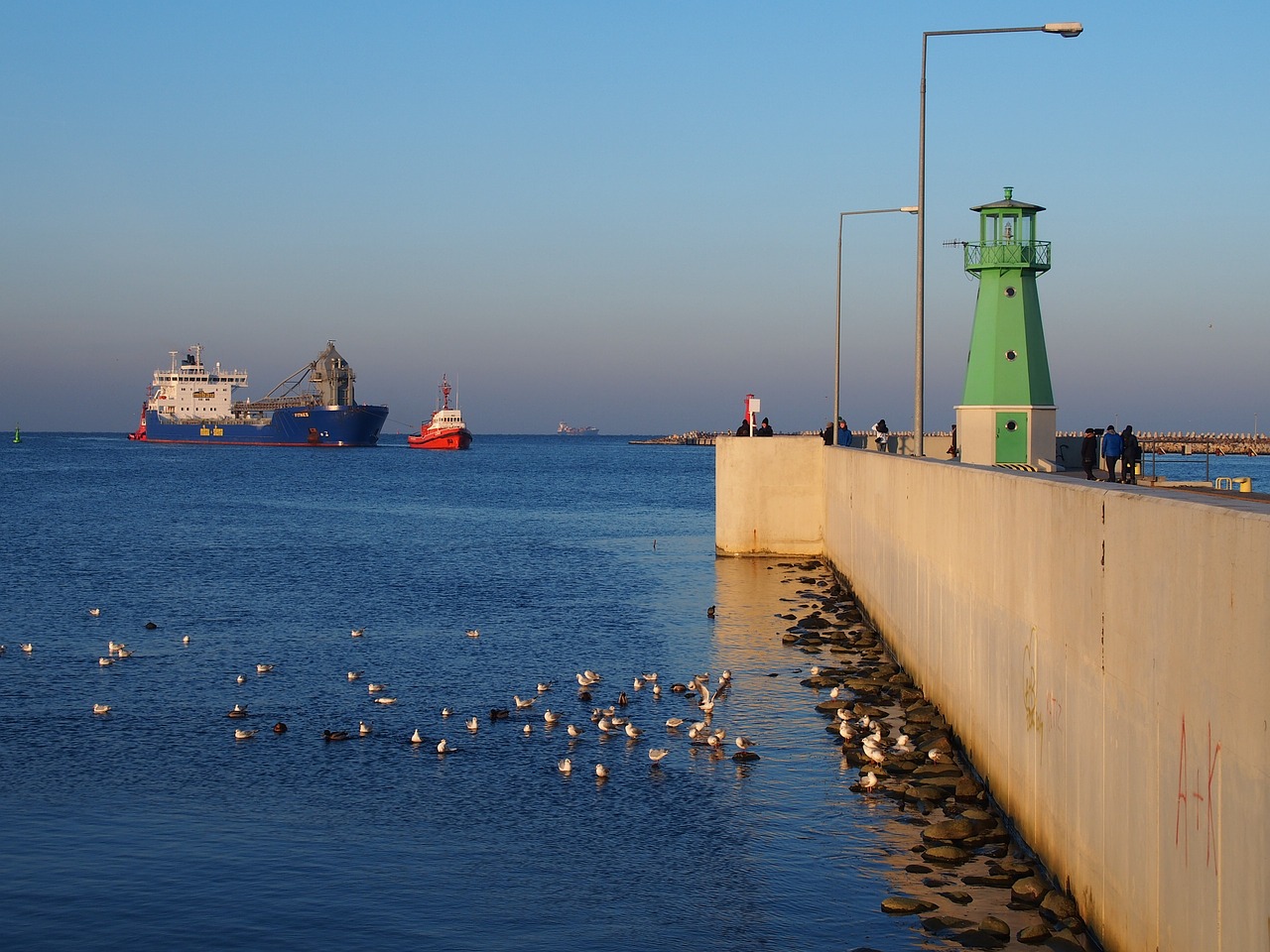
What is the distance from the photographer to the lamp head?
17469mm

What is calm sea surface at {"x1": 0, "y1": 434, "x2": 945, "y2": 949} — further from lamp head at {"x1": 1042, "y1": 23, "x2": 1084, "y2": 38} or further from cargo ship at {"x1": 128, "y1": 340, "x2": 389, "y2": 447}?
cargo ship at {"x1": 128, "y1": 340, "x2": 389, "y2": 447}

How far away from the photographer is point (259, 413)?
162000mm

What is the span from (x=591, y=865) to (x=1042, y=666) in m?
4.26

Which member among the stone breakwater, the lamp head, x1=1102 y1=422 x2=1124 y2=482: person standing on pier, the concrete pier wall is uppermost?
the lamp head

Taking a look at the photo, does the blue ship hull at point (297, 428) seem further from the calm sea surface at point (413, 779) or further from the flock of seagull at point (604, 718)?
the flock of seagull at point (604, 718)

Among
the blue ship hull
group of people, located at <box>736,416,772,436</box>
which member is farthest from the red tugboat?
group of people, located at <box>736,416,772,436</box>

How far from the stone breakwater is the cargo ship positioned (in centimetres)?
13923

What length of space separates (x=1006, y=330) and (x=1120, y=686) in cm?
2651

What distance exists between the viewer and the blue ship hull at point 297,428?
15462cm

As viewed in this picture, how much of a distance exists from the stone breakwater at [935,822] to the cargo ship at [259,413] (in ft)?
457

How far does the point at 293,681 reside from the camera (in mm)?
20094

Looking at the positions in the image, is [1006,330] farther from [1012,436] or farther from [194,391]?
[194,391]

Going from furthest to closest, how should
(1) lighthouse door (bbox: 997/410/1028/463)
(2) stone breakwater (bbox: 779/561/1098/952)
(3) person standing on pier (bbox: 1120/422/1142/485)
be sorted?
(1) lighthouse door (bbox: 997/410/1028/463), (3) person standing on pier (bbox: 1120/422/1142/485), (2) stone breakwater (bbox: 779/561/1098/952)

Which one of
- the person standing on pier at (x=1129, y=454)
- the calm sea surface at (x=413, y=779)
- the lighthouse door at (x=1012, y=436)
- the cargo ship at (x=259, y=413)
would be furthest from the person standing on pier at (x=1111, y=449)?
the cargo ship at (x=259, y=413)
